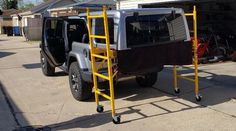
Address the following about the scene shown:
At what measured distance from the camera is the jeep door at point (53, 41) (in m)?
10.4

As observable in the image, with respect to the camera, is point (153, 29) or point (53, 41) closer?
point (153, 29)

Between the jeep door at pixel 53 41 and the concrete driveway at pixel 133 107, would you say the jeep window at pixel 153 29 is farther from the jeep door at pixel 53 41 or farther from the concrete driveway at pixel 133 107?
the jeep door at pixel 53 41

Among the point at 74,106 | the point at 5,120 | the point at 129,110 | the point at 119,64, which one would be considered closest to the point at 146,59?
the point at 119,64

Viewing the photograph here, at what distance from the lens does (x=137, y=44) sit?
721 cm

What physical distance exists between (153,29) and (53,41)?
3868 millimetres

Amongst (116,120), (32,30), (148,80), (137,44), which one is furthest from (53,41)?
Answer: (32,30)

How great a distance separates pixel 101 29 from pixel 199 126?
287cm

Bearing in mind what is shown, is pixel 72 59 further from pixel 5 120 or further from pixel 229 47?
pixel 229 47

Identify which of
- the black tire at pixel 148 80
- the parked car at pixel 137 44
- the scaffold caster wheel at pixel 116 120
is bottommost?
the scaffold caster wheel at pixel 116 120

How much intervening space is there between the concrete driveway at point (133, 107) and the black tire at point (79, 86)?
16 cm

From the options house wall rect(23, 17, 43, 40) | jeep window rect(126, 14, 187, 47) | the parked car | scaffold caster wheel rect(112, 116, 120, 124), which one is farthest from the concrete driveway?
house wall rect(23, 17, 43, 40)

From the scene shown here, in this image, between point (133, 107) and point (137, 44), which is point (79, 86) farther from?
point (137, 44)

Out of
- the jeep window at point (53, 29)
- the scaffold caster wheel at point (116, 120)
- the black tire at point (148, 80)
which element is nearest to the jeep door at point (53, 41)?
the jeep window at point (53, 29)

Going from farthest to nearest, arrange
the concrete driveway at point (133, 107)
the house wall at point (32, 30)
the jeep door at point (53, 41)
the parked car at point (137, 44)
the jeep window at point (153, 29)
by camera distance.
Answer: the house wall at point (32, 30), the jeep door at point (53, 41), the jeep window at point (153, 29), the parked car at point (137, 44), the concrete driveway at point (133, 107)
